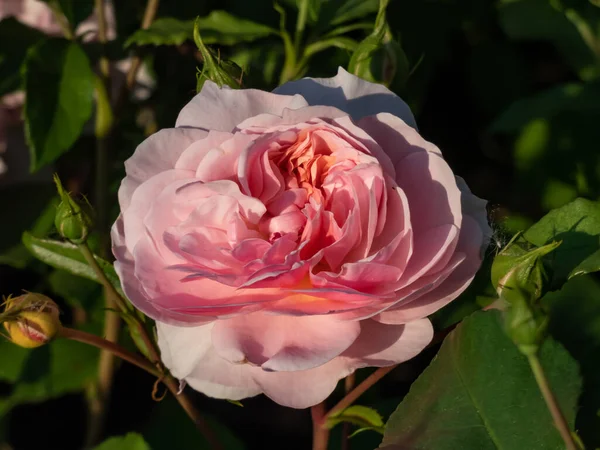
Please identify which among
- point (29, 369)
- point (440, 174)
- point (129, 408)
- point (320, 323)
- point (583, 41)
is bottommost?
point (129, 408)

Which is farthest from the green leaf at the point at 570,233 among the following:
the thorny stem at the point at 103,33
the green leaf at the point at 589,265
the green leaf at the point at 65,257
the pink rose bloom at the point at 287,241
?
the thorny stem at the point at 103,33

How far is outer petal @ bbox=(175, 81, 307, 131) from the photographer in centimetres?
69

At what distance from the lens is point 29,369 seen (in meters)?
1.23

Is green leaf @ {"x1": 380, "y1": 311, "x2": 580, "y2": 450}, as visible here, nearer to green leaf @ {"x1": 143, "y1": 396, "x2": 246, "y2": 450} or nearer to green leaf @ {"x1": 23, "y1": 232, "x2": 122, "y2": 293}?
green leaf @ {"x1": 23, "y1": 232, "x2": 122, "y2": 293}

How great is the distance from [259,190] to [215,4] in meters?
0.92

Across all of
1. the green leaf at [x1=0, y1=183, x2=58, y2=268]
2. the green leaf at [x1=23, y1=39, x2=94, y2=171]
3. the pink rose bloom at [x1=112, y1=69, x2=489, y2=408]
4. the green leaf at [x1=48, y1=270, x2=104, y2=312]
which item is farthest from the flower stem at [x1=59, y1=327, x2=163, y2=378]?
the green leaf at [x1=0, y1=183, x2=58, y2=268]

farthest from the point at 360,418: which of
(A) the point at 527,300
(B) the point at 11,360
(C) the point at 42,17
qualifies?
(C) the point at 42,17

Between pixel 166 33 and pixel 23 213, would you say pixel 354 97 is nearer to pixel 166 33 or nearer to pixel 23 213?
pixel 166 33

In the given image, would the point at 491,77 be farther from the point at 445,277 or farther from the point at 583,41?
the point at 445,277

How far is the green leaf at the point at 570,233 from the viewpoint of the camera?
29.3 inches

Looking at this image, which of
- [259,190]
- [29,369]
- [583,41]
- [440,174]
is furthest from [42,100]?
[583,41]

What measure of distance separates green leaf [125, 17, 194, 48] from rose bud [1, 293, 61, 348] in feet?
1.44

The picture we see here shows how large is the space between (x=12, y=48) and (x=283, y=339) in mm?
804

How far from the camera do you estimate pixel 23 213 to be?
55.1 inches
